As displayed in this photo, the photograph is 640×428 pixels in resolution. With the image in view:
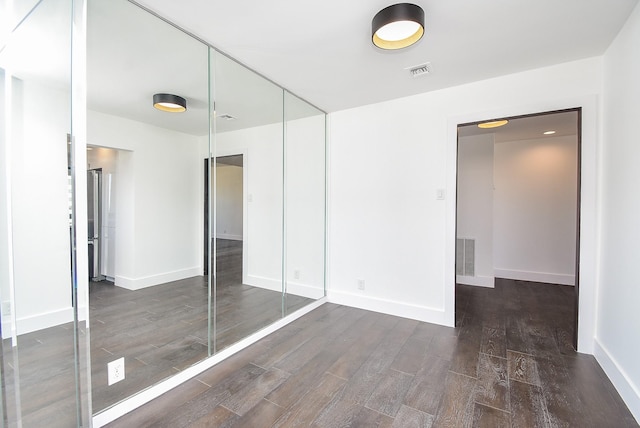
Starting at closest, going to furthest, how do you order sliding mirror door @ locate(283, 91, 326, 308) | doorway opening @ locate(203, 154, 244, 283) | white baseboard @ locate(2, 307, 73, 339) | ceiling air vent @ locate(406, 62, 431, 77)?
white baseboard @ locate(2, 307, 73, 339) → doorway opening @ locate(203, 154, 244, 283) → ceiling air vent @ locate(406, 62, 431, 77) → sliding mirror door @ locate(283, 91, 326, 308)

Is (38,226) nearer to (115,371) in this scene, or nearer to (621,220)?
(115,371)

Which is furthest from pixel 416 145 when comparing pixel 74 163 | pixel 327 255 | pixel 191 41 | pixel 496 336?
pixel 74 163

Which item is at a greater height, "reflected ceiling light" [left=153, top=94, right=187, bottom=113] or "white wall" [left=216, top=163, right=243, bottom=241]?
"reflected ceiling light" [left=153, top=94, right=187, bottom=113]

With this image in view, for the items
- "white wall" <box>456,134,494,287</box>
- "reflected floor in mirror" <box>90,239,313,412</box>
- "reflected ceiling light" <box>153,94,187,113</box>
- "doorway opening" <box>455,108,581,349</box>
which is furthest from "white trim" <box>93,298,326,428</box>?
"white wall" <box>456,134,494,287</box>

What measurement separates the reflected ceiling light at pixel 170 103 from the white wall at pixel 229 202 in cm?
52

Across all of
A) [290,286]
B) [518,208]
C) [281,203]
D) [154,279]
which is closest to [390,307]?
[290,286]

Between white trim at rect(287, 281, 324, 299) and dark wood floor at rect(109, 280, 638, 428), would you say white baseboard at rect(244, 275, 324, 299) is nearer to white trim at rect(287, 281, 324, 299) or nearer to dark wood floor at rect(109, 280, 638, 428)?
white trim at rect(287, 281, 324, 299)

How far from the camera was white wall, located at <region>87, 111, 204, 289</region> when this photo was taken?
1904mm

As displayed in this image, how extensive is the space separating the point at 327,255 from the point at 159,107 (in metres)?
2.52

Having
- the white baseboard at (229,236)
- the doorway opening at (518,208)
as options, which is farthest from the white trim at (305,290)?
the doorway opening at (518,208)

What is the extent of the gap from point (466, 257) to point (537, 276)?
4.55 ft

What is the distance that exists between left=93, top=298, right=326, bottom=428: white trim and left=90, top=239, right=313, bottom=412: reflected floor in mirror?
43mm

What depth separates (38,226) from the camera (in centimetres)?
148

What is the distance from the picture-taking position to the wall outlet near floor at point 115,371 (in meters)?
1.76
